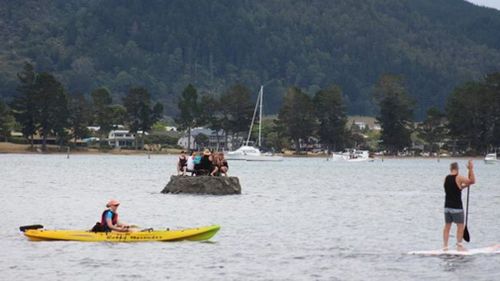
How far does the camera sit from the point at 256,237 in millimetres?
42125

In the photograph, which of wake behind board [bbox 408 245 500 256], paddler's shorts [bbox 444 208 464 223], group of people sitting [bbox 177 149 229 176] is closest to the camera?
paddler's shorts [bbox 444 208 464 223]

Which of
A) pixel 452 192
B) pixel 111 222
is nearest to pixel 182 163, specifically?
pixel 111 222

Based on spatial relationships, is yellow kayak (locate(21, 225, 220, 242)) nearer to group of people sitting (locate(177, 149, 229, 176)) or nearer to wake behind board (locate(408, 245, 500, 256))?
wake behind board (locate(408, 245, 500, 256))

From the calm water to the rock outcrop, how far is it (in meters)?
0.65

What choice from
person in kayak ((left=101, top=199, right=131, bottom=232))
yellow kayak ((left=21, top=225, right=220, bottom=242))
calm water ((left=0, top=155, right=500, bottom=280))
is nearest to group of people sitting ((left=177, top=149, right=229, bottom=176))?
calm water ((left=0, top=155, right=500, bottom=280))

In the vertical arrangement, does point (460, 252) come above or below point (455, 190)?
below

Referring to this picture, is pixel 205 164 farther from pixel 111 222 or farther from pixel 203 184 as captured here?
pixel 111 222

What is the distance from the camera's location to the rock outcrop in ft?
202

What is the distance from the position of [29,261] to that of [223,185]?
29.1 metres

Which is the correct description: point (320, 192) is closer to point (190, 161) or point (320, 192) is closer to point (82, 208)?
point (190, 161)

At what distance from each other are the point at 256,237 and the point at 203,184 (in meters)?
19.7

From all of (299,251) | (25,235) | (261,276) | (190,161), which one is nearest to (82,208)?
(190,161)

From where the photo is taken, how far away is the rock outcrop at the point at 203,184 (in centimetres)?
6156

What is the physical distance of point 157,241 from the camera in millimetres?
37562
